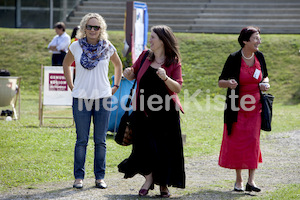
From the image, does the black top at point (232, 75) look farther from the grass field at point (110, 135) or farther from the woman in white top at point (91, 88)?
the woman in white top at point (91, 88)

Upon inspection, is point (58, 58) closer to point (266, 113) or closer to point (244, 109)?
point (244, 109)

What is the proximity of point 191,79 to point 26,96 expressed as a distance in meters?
5.68

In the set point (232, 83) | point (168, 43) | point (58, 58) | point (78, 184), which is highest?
point (168, 43)

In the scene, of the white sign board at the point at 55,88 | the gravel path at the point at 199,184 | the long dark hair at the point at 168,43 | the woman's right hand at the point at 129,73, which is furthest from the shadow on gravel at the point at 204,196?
the white sign board at the point at 55,88

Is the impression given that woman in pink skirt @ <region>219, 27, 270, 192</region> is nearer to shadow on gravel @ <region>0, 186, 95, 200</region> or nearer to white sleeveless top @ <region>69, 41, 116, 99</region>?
white sleeveless top @ <region>69, 41, 116, 99</region>

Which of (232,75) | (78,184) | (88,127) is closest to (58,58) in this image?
(88,127)

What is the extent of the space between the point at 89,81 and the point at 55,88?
17.8ft

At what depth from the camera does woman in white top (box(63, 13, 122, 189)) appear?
6340 mm

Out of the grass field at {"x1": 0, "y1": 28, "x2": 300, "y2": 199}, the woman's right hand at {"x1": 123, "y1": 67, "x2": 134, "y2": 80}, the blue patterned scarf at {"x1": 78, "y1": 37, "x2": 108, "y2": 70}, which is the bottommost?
the grass field at {"x1": 0, "y1": 28, "x2": 300, "y2": 199}

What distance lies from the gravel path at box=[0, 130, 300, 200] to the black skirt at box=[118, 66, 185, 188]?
0.91 ft

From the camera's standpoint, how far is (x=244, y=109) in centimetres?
659

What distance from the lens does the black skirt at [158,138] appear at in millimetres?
6168

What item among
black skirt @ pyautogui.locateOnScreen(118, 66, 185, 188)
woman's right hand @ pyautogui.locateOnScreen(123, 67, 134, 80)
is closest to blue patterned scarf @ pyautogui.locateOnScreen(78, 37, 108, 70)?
woman's right hand @ pyautogui.locateOnScreen(123, 67, 134, 80)

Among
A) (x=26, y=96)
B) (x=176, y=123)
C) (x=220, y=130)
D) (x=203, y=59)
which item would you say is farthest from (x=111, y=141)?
(x=203, y=59)
